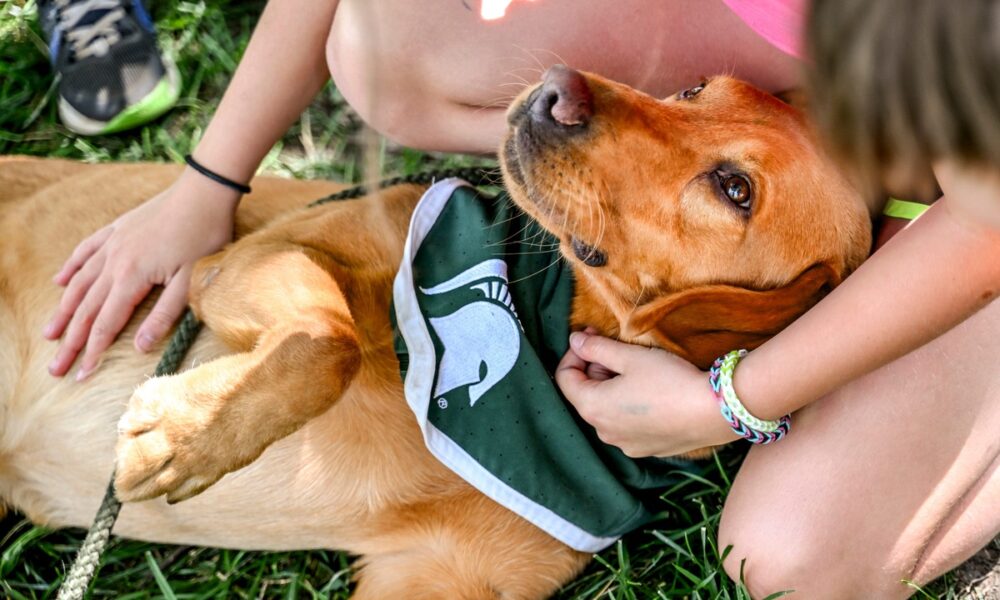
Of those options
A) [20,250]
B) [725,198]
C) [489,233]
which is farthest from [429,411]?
[20,250]

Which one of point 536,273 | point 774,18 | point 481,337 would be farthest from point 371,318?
point 774,18

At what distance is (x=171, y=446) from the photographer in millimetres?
2076

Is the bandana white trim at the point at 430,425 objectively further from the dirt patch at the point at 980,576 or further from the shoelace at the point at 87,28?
the shoelace at the point at 87,28

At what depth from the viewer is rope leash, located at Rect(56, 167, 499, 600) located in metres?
2.19

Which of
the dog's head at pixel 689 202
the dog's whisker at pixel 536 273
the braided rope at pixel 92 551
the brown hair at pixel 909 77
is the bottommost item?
the braided rope at pixel 92 551

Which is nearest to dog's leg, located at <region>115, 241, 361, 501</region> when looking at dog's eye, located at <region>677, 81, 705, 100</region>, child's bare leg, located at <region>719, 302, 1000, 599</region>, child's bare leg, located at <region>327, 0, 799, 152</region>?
child's bare leg, located at <region>327, 0, 799, 152</region>

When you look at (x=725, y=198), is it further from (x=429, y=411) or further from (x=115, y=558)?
(x=115, y=558)

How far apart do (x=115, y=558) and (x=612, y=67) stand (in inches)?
84.4

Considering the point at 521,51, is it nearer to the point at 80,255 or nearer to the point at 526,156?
the point at 526,156

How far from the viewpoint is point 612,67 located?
2.87 m

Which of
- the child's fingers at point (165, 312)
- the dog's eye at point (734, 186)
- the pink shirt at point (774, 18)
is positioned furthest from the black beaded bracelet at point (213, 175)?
the pink shirt at point (774, 18)

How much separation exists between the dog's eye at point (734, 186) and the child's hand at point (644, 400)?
1.42 feet

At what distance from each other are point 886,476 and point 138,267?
2144mm

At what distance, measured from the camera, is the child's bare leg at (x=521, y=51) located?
2.78 m
